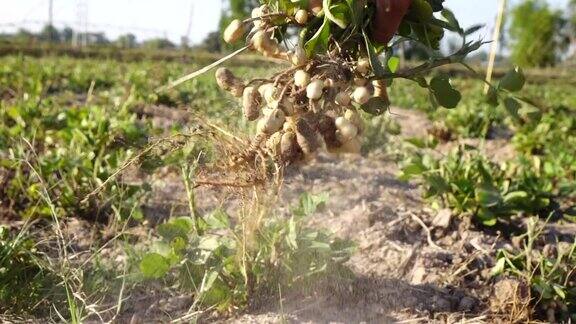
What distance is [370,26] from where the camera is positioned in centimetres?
126

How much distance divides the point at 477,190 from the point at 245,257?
1003mm

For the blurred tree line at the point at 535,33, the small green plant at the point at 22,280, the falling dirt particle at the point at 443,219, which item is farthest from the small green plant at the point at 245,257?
the blurred tree line at the point at 535,33

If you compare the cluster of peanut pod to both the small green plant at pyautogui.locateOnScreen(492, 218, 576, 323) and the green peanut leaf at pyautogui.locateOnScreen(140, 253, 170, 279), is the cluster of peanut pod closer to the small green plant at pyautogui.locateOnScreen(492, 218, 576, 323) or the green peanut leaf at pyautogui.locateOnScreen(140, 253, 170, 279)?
the green peanut leaf at pyautogui.locateOnScreen(140, 253, 170, 279)

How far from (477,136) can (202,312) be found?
13.4ft

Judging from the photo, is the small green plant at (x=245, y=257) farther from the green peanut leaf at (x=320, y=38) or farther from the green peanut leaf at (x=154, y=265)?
the green peanut leaf at (x=320, y=38)

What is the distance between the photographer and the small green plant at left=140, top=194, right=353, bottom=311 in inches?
60.5

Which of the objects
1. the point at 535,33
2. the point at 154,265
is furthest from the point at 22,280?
the point at 535,33

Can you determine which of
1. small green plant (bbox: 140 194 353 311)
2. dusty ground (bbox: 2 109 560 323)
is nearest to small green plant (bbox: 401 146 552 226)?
dusty ground (bbox: 2 109 560 323)

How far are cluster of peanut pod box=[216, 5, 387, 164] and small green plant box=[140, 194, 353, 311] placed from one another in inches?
12.0

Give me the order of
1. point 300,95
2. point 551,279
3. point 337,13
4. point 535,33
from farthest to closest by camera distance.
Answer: point 535,33 → point 551,279 → point 300,95 → point 337,13

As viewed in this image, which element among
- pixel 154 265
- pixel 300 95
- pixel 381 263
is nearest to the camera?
pixel 300 95

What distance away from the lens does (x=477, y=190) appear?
2.18m

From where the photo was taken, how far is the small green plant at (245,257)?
1537mm

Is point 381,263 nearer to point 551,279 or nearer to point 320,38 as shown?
point 551,279
